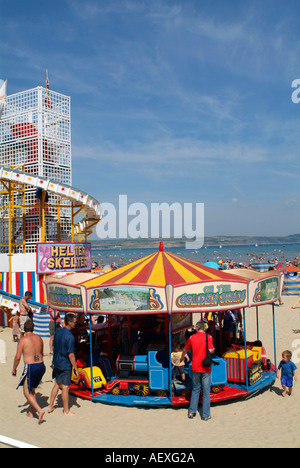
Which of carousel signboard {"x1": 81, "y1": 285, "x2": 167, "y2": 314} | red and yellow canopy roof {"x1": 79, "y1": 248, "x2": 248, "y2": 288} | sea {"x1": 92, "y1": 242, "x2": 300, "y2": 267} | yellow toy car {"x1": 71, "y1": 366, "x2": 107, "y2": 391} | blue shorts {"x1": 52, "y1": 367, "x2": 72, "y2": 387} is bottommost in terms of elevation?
sea {"x1": 92, "y1": 242, "x2": 300, "y2": 267}

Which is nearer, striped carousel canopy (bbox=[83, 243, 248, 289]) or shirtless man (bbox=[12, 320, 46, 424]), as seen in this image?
shirtless man (bbox=[12, 320, 46, 424])

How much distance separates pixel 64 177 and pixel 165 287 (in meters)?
13.5

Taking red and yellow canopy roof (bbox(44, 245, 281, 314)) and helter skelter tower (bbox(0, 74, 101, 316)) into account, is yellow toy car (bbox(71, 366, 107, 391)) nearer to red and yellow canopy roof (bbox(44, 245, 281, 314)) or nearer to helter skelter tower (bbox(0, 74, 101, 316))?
red and yellow canopy roof (bbox(44, 245, 281, 314))

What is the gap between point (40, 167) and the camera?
1744 centimetres

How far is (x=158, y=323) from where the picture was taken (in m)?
8.62

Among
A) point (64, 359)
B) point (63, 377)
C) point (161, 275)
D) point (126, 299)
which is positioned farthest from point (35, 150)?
point (63, 377)

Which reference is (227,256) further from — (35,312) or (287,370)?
(287,370)

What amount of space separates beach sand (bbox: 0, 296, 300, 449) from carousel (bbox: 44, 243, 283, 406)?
0.28m

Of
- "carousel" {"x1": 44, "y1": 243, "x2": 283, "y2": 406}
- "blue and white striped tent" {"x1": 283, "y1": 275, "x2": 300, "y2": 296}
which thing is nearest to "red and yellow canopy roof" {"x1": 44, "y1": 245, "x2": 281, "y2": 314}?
"carousel" {"x1": 44, "y1": 243, "x2": 283, "y2": 406}

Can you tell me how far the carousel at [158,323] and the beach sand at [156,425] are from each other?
0.28m

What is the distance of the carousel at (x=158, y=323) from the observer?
6.42 metres

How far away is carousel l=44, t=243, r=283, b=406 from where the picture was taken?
642cm

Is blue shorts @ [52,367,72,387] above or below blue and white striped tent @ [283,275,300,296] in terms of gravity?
above

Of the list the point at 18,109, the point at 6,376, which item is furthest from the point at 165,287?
the point at 18,109
